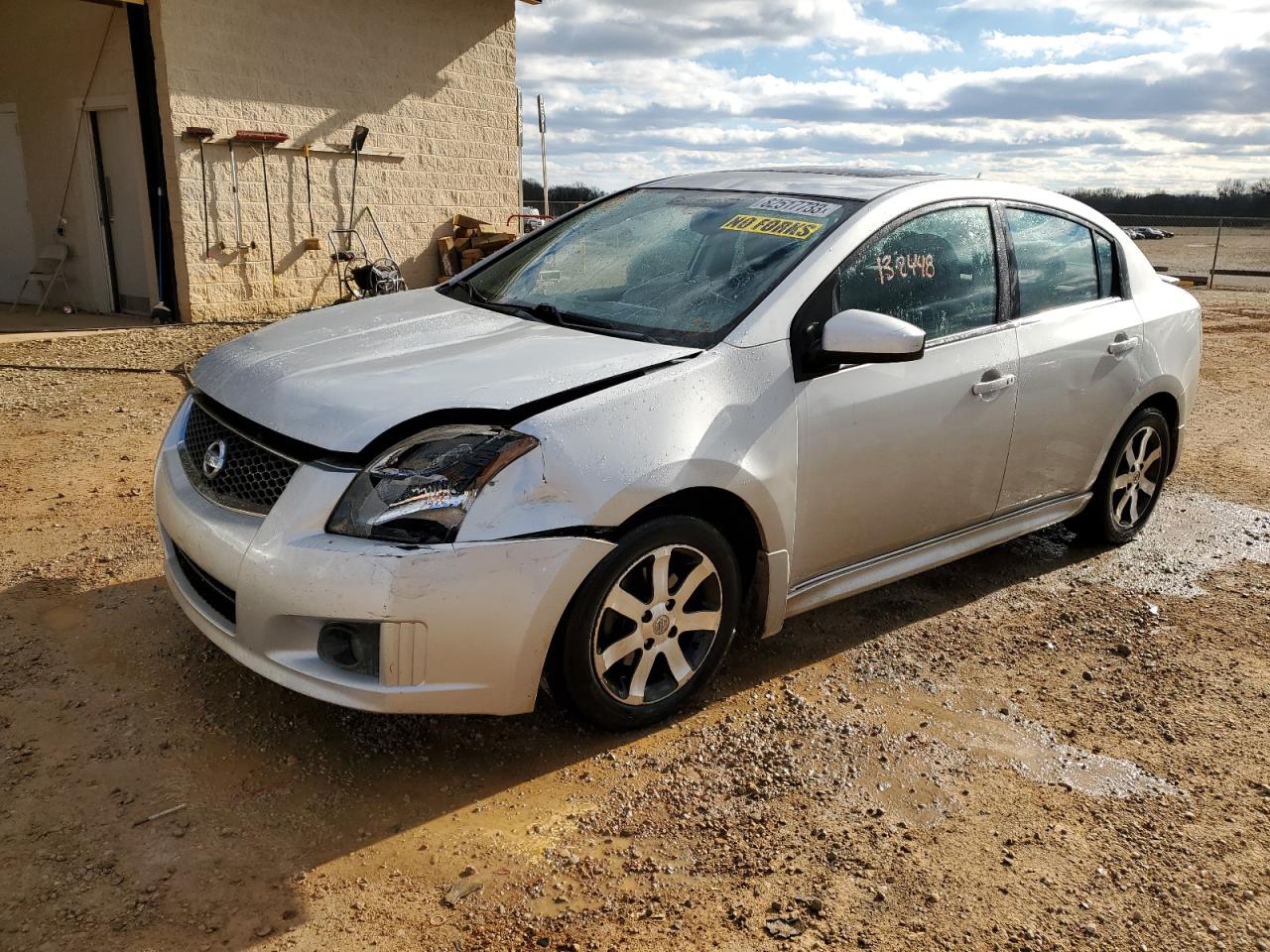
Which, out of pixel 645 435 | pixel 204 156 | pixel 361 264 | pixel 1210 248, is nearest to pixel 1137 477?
pixel 645 435

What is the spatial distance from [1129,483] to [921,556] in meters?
1.71

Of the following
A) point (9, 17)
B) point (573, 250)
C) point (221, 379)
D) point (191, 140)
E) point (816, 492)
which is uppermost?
point (9, 17)

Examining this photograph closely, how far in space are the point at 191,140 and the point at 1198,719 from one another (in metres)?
10.9

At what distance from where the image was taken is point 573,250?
4.41m

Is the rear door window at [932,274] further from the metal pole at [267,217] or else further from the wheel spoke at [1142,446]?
the metal pole at [267,217]

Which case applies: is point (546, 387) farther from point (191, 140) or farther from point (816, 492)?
point (191, 140)

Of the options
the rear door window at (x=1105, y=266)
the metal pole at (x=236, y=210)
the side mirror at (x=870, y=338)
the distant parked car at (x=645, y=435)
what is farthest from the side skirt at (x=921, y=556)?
the metal pole at (x=236, y=210)

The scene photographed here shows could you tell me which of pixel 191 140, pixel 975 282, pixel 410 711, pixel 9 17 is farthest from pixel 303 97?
pixel 410 711

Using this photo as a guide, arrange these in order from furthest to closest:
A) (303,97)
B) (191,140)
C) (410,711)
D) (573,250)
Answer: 1. (303,97)
2. (191,140)
3. (573,250)
4. (410,711)

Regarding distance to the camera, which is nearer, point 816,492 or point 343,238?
point 816,492

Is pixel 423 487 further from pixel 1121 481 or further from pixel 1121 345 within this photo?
pixel 1121 481

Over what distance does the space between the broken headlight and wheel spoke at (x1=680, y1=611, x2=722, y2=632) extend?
0.82 meters

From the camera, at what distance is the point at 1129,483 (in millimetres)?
5270

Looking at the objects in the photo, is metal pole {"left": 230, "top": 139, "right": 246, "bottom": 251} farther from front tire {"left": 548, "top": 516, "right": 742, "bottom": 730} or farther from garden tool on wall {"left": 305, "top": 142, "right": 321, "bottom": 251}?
front tire {"left": 548, "top": 516, "right": 742, "bottom": 730}
